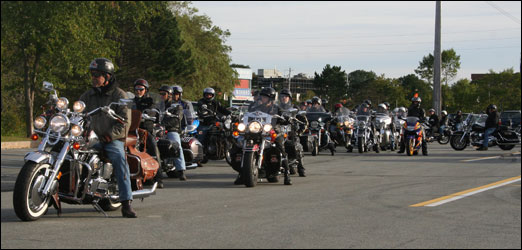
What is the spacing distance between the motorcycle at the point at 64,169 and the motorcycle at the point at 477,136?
21468 mm

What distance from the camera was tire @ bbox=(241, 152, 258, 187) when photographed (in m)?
12.5

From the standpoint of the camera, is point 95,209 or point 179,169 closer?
point 95,209

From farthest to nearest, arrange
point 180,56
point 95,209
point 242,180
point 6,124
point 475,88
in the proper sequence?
point 180,56
point 242,180
point 95,209
point 475,88
point 6,124

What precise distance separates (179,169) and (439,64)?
1158 inches

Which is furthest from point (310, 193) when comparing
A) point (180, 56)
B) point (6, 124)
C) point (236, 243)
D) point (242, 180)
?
point (180, 56)

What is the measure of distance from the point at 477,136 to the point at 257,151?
1755cm

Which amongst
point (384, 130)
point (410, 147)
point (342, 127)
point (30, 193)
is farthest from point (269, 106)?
point (384, 130)

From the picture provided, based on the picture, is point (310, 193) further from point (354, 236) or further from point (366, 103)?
point (366, 103)

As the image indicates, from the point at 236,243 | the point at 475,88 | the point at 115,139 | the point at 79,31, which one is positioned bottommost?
the point at 236,243

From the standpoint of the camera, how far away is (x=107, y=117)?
8.45m

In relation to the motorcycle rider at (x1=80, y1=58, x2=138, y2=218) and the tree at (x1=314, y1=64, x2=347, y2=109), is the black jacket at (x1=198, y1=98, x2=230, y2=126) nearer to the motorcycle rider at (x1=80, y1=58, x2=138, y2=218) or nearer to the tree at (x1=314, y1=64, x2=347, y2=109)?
the motorcycle rider at (x1=80, y1=58, x2=138, y2=218)

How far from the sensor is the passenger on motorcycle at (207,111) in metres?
18.1

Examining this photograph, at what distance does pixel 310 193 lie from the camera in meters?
11.9

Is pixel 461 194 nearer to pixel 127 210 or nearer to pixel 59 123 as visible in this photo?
pixel 127 210
